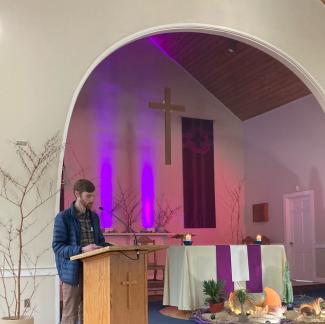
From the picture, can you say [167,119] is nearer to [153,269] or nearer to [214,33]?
[214,33]

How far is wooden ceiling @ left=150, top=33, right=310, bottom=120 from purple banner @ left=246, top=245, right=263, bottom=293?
4.51 metres

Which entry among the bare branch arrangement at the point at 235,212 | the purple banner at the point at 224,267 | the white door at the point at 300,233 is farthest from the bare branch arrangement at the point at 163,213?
the purple banner at the point at 224,267

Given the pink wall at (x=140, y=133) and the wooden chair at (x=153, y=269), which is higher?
the pink wall at (x=140, y=133)

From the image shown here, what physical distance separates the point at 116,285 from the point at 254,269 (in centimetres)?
354

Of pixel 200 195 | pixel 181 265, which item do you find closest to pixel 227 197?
pixel 200 195

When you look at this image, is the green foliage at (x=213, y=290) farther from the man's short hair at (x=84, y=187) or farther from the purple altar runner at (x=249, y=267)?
the man's short hair at (x=84, y=187)

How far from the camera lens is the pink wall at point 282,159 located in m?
9.81

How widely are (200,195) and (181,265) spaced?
5.26 m

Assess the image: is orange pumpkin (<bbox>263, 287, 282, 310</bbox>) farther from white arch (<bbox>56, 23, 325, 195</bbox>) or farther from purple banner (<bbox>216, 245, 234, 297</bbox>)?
white arch (<bbox>56, 23, 325, 195</bbox>)

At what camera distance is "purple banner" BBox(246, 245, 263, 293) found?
20.3ft

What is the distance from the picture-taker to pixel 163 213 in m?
10.6

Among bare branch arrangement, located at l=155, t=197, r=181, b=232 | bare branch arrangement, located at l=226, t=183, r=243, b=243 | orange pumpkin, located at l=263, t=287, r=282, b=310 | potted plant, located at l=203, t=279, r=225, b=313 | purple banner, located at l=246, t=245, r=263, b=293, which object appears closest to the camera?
orange pumpkin, located at l=263, t=287, r=282, b=310

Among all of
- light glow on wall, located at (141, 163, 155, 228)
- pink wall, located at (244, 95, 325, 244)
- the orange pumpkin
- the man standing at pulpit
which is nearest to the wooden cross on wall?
light glow on wall, located at (141, 163, 155, 228)

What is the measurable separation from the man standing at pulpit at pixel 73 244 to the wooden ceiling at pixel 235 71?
673cm
